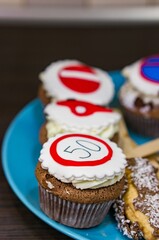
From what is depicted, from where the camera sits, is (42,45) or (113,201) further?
(42,45)

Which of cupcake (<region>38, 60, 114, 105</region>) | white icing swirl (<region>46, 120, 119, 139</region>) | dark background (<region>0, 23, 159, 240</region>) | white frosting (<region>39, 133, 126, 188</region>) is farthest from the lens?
dark background (<region>0, 23, 159, 240</region>)

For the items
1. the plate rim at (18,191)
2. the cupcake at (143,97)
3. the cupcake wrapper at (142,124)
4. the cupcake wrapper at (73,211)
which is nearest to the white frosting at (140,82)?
the cupcake at (143,97)

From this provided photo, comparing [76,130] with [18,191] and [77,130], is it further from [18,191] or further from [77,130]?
[18,191]

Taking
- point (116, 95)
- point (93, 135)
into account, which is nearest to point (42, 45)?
point (116, 95)

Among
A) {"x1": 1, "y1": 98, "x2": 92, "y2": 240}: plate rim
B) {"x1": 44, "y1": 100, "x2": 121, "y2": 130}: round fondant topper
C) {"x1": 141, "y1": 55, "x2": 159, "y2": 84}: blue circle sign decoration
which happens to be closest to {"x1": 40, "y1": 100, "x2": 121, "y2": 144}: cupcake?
{"x1": 44, "y1": 100, "x2": 121, "y2": 130}: round fondant topper

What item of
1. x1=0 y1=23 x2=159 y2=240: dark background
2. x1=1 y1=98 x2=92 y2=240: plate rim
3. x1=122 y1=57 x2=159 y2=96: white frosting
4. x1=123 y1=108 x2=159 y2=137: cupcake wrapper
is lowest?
x1=0 y1=23 x2=159 y2=240: dark background

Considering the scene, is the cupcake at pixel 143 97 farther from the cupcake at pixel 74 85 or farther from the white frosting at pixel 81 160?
the white frosting at pixel 81 160

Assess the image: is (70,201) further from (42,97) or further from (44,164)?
(42,97)

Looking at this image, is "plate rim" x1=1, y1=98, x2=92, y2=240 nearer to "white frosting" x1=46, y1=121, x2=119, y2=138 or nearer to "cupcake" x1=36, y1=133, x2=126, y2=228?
"cupcake" x1=36, y1=133, x2=126, y2=228
